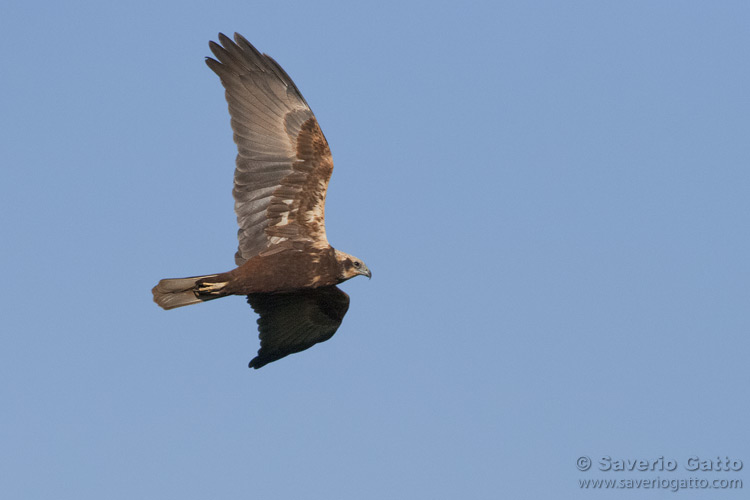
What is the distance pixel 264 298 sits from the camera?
52.6ft

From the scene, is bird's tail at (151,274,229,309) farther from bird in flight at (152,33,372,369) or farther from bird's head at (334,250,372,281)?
bird's head at (334,250,372,281)

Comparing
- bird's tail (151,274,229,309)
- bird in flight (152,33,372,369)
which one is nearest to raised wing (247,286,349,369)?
bird in flight (152,33,372,369)

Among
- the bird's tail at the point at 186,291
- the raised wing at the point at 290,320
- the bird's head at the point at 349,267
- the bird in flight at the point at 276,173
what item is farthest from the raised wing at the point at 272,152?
the raised wing at the point at 290,320

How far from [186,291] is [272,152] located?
2.12 m

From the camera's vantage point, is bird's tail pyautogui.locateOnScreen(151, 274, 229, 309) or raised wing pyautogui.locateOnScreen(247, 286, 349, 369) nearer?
bird's tail pyautogui.locateOnScreen(151, 274, 229, 309)

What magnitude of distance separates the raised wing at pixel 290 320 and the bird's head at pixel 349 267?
91 cm

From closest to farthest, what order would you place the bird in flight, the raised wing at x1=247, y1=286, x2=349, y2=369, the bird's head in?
the bird in flight < the bird's head < the raised wing at x1=247, y1=286, x2=349, y2=369

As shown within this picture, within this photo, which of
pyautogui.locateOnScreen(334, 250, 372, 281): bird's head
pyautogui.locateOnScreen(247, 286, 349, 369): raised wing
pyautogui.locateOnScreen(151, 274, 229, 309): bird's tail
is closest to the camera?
pyautogui.locateOnScreen(151, 274, 229, 309): bird's tail

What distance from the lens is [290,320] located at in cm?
1616

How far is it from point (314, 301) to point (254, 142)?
2537 millimetres

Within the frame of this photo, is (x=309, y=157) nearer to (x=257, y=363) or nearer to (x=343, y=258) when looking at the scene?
(x=343, y=258)

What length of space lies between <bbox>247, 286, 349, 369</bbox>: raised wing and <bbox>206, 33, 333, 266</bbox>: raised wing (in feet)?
4.28

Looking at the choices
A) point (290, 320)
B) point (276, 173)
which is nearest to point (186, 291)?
point (276, 173)

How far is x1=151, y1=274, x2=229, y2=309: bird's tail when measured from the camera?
14.4 m
